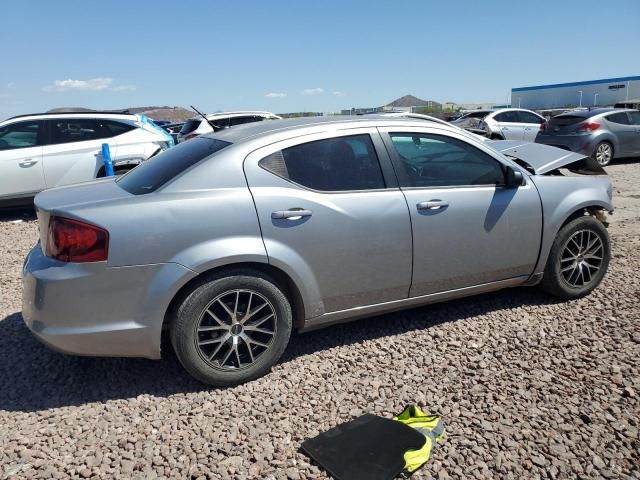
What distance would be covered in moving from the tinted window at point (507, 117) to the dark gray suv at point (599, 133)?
110 inches

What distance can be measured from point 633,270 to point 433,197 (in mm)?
2661

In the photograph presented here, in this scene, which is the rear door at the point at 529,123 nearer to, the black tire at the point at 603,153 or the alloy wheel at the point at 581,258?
the black tire at the point at 603,153

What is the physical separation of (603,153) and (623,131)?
87 cm

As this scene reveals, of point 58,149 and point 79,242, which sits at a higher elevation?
point 58,149

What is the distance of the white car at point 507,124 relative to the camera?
16156 millimetres

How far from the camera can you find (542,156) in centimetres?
470

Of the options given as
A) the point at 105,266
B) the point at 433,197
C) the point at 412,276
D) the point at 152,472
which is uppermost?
the point at 433,197

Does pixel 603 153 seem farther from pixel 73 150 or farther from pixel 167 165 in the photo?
pixel 167 165

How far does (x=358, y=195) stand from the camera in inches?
138

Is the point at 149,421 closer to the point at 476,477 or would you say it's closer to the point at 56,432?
the point at 56,432

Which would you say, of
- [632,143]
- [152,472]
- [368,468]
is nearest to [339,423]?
[368,468]

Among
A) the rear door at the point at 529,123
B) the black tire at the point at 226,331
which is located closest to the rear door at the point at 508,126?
the rear door at the point at 529,123

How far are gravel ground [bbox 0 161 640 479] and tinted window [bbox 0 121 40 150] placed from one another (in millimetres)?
5117

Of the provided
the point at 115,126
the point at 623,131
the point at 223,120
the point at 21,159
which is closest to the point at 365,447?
the point at 115,126
